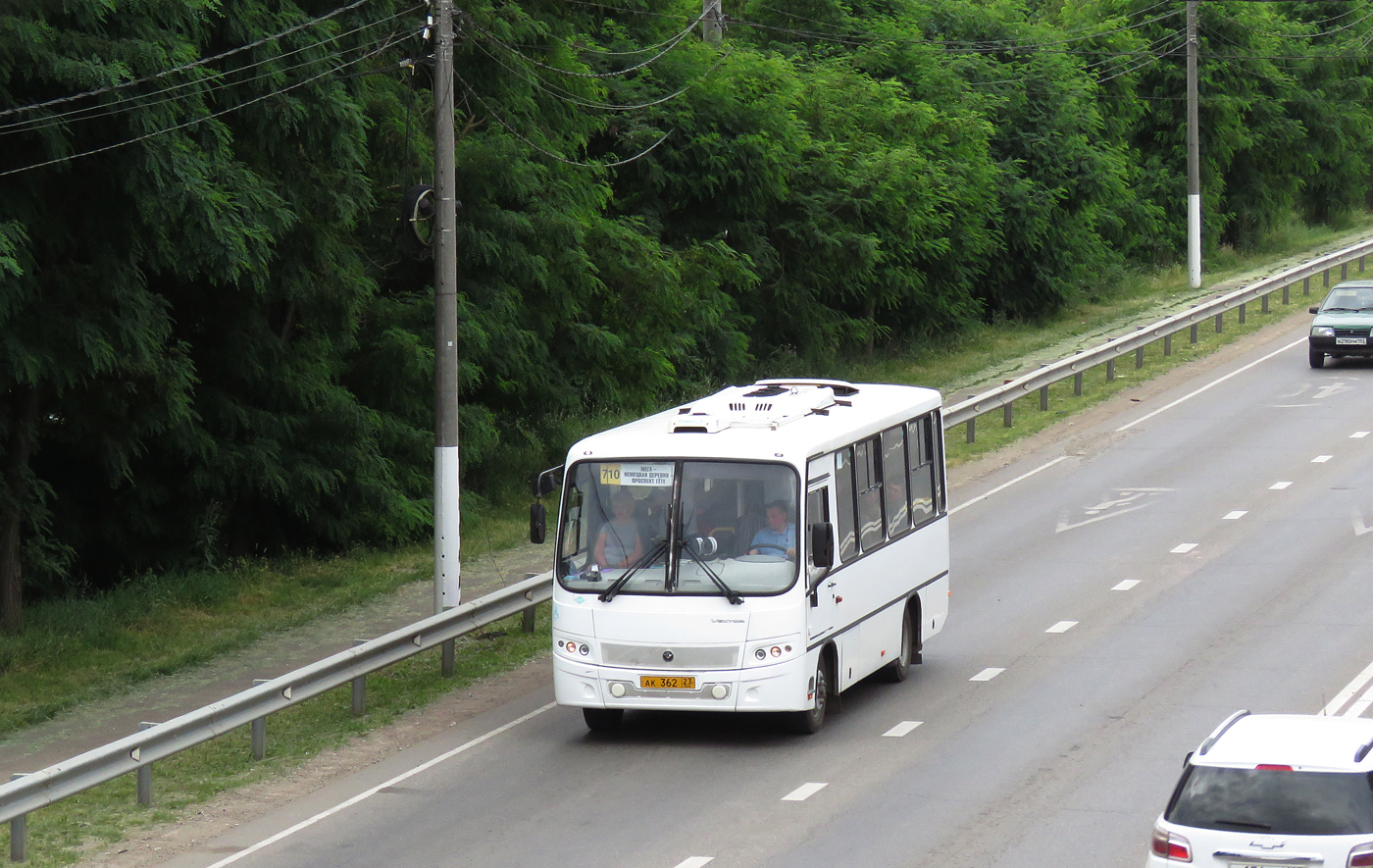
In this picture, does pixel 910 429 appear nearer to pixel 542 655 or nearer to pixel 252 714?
pixel 542 655

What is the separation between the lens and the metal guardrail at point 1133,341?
2961cm

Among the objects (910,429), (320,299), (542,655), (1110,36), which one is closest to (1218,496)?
(910,429)

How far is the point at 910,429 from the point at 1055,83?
32812 mm

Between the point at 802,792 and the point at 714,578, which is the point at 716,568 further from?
the point at 802,792

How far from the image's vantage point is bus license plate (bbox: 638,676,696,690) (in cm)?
1438

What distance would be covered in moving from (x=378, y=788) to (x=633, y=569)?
8.85 feet

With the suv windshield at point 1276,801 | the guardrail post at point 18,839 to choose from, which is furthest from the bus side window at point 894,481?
the guardrail post at point 18,839

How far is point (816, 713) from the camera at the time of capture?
1500 cm

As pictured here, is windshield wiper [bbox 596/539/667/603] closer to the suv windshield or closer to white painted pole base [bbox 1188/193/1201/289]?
the suv windshield

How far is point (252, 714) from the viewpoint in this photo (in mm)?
14375

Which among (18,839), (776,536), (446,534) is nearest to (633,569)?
(776,536)

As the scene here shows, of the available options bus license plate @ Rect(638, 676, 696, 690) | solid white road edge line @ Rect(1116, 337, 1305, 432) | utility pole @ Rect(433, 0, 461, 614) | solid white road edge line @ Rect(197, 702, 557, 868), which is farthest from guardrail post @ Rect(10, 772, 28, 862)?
solid white road edge line @ Rect(1116, 337, 1305, 432)

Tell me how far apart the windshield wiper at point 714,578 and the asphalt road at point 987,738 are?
4.21 feet

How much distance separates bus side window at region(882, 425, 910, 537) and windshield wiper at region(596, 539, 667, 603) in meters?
2.83
